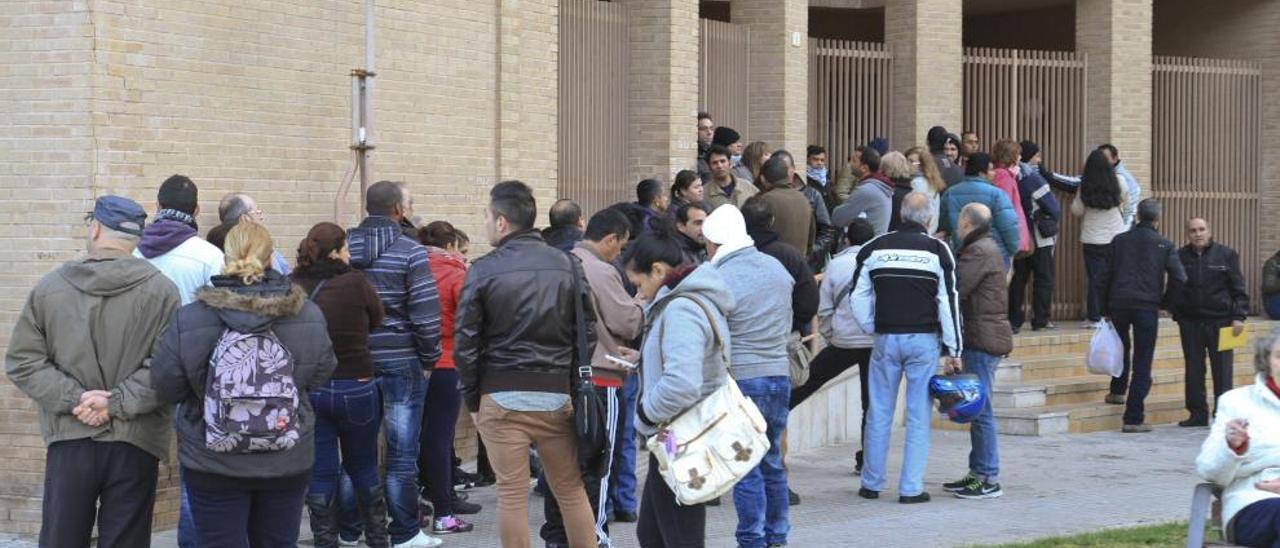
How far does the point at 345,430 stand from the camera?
8641 mm

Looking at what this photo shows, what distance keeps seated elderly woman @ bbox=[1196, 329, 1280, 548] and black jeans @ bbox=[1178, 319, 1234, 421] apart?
25.0ft

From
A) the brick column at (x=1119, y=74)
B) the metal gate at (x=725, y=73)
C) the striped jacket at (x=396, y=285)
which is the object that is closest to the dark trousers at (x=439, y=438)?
the striped jacket at (x=396, y=285)

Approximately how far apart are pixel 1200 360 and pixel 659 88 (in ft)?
17.3

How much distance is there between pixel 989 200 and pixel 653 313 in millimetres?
7896

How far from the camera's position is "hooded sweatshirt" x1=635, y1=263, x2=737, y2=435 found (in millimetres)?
7359

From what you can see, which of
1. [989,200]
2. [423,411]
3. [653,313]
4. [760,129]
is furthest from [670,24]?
[653,313]

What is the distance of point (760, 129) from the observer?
1697 cm

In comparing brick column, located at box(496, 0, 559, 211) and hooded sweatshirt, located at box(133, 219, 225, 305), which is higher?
brick column, located at box(496, 0, 559, 211)

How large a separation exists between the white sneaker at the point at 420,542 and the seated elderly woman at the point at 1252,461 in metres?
4.02

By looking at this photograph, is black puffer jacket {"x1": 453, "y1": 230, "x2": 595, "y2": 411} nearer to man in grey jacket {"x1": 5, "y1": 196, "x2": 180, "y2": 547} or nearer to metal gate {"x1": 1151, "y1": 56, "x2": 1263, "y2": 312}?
man in grey jacket {"x1": 5, "y1": 196, "x2": 180, "y2": 547}

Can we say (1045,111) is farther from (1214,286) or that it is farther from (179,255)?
(179,255)

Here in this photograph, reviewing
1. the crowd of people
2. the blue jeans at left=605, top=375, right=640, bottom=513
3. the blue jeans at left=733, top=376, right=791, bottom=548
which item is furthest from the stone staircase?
the blue jeans at left=733, top=376, right=791, bottom=548

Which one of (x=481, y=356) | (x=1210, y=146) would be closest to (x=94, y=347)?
(x=481, y=356)

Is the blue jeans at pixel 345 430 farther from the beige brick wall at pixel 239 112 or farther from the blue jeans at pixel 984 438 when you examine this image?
the blue jeans at pixel 984 438
